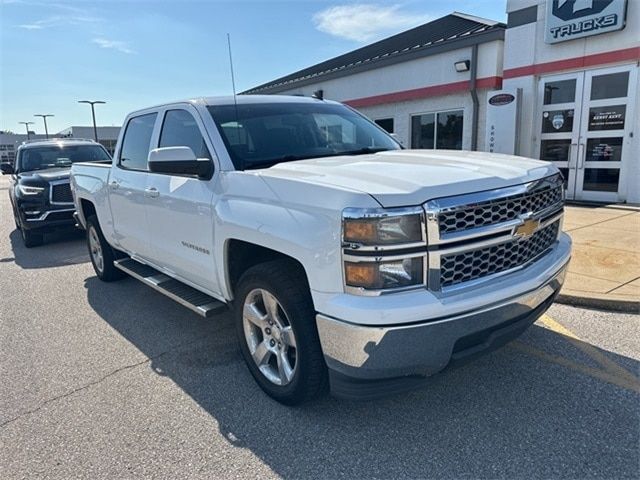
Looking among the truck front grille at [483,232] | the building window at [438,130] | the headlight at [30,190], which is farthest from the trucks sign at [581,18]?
the headlight at [30,190]

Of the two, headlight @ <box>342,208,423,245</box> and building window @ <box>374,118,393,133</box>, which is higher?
building window @ <box>374,118,393,133</box>

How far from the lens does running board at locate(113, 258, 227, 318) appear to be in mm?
3719

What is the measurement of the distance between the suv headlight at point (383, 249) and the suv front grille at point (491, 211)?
167 mm

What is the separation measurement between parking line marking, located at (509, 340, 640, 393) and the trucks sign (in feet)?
28.1

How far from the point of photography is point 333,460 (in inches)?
103

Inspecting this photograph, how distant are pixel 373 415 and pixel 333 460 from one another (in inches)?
18.8

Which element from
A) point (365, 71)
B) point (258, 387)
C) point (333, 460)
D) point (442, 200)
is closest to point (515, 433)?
point (333, 460)

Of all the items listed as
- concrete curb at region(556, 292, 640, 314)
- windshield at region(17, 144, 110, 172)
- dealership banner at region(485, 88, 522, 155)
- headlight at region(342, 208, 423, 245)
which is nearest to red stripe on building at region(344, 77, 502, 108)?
dealership banner at region(485, 88, 522, 155)

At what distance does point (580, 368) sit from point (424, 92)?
11535 mm

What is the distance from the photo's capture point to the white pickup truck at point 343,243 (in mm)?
2393

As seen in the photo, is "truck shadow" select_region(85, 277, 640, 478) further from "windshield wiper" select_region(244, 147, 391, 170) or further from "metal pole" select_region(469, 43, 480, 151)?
"metal pole" select_region(469, 43, 480, 151)

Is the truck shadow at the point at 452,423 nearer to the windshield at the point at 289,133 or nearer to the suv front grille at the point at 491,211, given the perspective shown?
the suv front grille at the point at 491,211

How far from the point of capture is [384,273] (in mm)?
2402

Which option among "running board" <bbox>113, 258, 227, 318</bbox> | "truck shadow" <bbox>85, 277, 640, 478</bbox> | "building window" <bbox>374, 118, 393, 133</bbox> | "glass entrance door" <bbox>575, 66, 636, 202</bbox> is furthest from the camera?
"building window" <bbox>374, 118, 393, 133</bbox>
